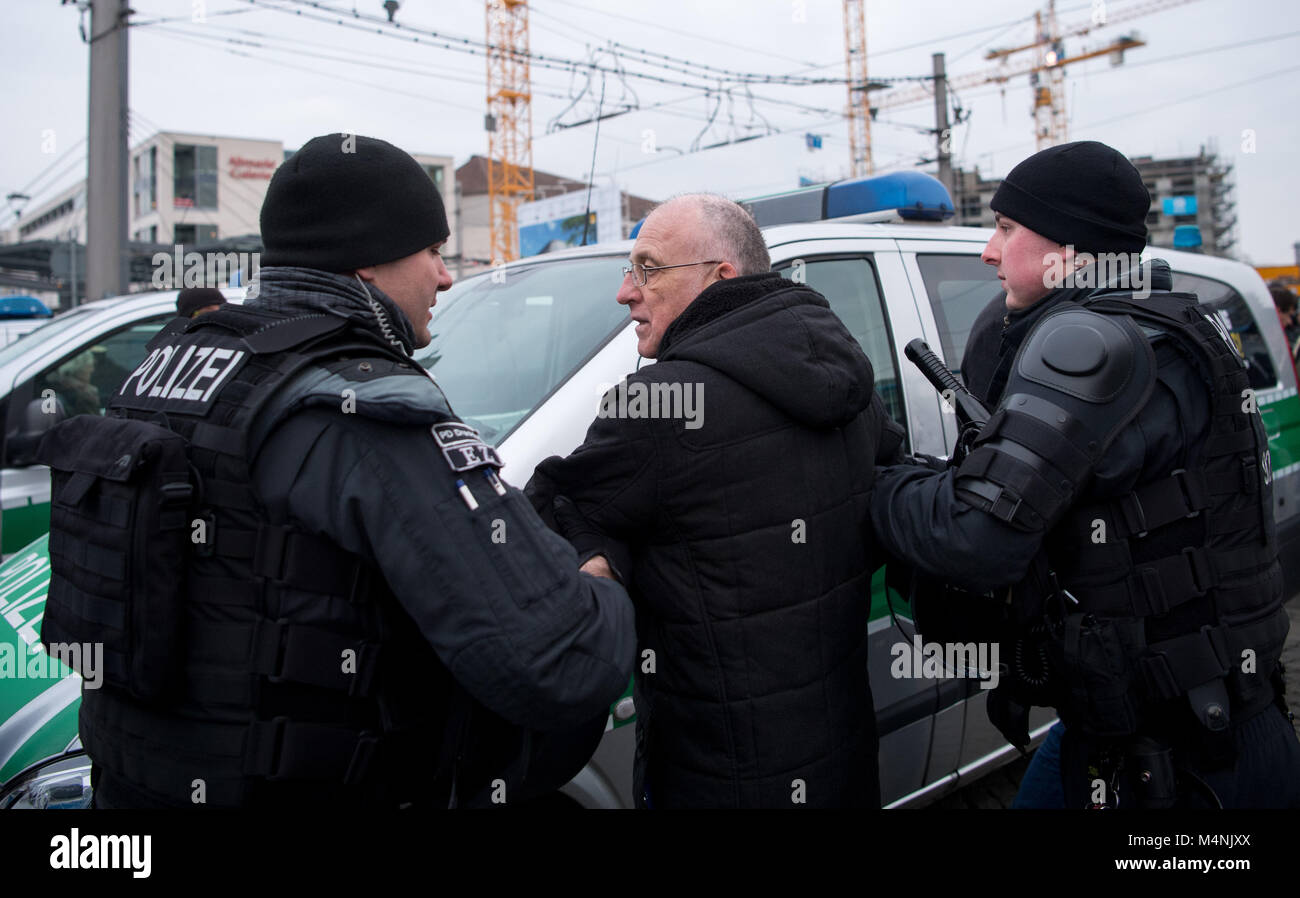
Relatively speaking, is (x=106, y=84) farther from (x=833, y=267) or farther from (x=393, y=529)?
(x=393, y=529)

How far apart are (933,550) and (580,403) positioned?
87cm

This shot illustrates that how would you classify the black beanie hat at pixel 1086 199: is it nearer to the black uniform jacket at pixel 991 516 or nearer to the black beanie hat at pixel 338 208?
the black uniform jacket at pixel 991 516

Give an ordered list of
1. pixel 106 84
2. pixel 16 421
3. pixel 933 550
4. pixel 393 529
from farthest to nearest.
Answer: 1. pixel 106 84
2. pixel 16 421
3. pixel 933 550
4. pixel 393 529

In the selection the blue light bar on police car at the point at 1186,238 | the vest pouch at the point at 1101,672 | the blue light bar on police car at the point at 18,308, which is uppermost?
the blue light bar on police car at the point at 18,308

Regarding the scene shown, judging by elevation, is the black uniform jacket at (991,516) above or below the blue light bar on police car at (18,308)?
below

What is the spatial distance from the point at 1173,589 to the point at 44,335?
4735 mm

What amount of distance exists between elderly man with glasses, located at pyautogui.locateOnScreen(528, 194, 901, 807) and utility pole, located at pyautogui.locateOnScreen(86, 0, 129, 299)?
9.49 meters

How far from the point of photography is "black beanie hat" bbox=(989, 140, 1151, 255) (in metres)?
1.87

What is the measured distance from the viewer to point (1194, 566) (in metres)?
1.72

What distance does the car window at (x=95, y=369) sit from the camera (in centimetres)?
406

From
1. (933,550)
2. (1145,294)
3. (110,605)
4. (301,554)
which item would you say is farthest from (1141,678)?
(110,605)

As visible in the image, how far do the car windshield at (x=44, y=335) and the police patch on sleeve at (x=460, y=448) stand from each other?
3.74 m

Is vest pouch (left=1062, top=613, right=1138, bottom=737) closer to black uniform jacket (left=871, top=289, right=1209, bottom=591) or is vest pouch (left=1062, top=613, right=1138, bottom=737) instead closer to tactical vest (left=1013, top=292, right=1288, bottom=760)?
tactical vest (left=1013, top=292, right=1288, bottom=760)

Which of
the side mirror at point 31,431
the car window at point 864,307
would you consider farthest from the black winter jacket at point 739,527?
the side mirror at point 31,431
